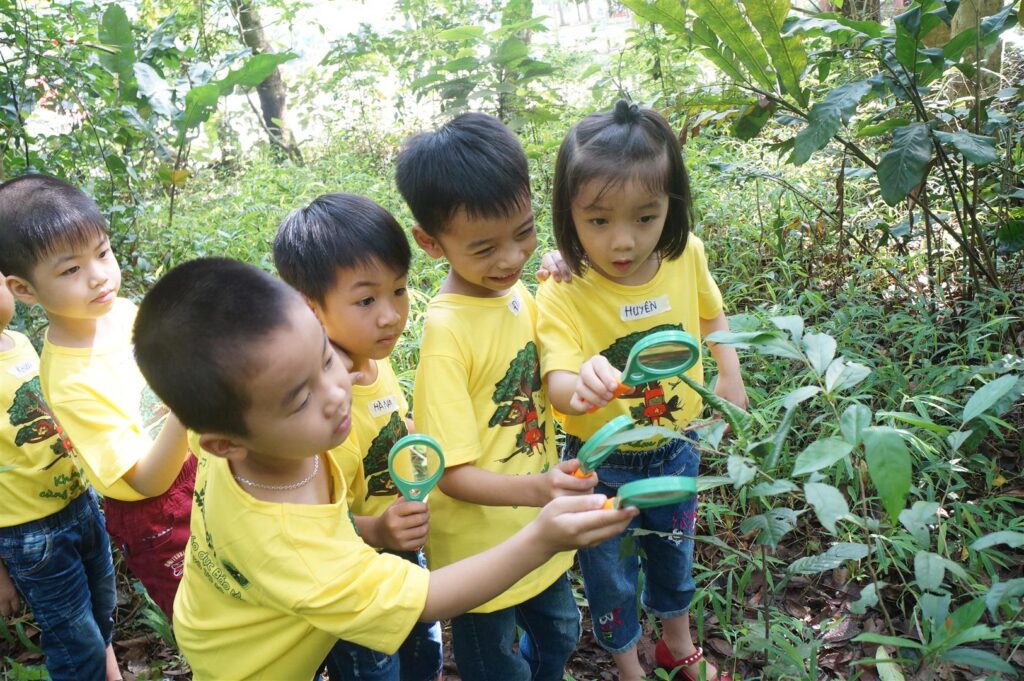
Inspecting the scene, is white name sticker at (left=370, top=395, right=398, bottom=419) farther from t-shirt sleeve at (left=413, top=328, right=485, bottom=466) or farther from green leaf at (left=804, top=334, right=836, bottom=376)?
green leaf at (left=804, top=334, right=836, bottom=376)

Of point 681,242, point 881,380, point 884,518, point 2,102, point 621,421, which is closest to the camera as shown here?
point 621,421

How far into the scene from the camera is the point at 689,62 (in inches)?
216

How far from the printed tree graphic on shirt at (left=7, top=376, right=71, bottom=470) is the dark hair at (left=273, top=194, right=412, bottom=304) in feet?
3.21

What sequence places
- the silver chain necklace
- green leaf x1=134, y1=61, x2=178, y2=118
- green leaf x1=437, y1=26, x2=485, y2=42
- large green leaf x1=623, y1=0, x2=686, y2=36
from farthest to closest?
1. green leaf x1=437, y1=26, x2=485, y2=42
2. green leaf x1=134, y1=61, x2=178, y2=118
3. large green leaf x1=623, y1=0, x2=686, y2=36
4. the silver chain necklace

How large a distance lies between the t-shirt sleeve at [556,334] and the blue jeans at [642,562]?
0.33 m

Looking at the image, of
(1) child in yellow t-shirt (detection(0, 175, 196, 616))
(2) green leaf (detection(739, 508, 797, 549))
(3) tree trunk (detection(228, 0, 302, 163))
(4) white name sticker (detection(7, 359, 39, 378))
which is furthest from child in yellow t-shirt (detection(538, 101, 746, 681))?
(3) tree trunk (detection(228, 0, 302, 163))

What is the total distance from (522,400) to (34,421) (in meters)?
1.43

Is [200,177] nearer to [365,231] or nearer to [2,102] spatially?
[2,102]

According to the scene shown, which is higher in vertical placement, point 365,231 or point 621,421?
point 365,231

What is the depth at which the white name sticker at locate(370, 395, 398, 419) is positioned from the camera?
173 centimetres

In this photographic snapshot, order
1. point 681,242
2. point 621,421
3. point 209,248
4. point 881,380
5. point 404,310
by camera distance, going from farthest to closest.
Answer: point 209,248, point 881,380, point 681,242, point 404,310, point 621,421

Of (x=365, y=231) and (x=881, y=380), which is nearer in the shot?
(x=365, y=231)

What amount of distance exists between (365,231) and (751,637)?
3.95 feet

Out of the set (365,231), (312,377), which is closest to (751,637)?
(312,377)
